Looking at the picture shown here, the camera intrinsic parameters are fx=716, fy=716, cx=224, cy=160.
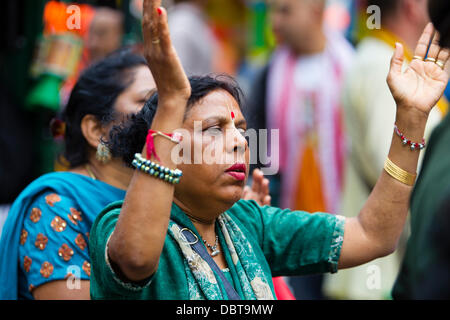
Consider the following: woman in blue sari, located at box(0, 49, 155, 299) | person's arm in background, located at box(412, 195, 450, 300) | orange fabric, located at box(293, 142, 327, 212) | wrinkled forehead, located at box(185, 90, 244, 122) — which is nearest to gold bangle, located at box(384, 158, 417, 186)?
wrinkled forehead, located at box(185, 90, 244, 122)

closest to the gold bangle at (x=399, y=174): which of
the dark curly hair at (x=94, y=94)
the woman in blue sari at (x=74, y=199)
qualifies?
the woman in blue sari at (x=74, y=199)

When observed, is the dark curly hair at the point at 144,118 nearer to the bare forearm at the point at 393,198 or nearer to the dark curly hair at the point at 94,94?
the bare forearm at the point at 393,198

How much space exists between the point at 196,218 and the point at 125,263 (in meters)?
0.39

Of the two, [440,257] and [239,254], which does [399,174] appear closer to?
[239,254]

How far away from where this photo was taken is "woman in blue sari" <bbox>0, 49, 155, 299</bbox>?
2379mm

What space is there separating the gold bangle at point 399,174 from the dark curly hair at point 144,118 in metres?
0.49

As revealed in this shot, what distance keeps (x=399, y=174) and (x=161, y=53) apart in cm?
89

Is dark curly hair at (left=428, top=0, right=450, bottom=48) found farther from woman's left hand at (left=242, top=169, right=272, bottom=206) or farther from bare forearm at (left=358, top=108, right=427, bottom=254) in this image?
woman's left hand at (left=242, top=169, right=272, bottom=206)

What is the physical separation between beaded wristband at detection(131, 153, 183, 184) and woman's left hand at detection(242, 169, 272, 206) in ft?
2.85

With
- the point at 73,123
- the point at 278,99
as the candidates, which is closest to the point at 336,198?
the point at 278,99

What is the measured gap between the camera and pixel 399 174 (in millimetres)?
2160

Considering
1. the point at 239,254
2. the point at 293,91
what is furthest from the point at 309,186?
the point at 239,254

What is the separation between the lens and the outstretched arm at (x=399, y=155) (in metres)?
2.12

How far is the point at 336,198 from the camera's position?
4.83 meters
